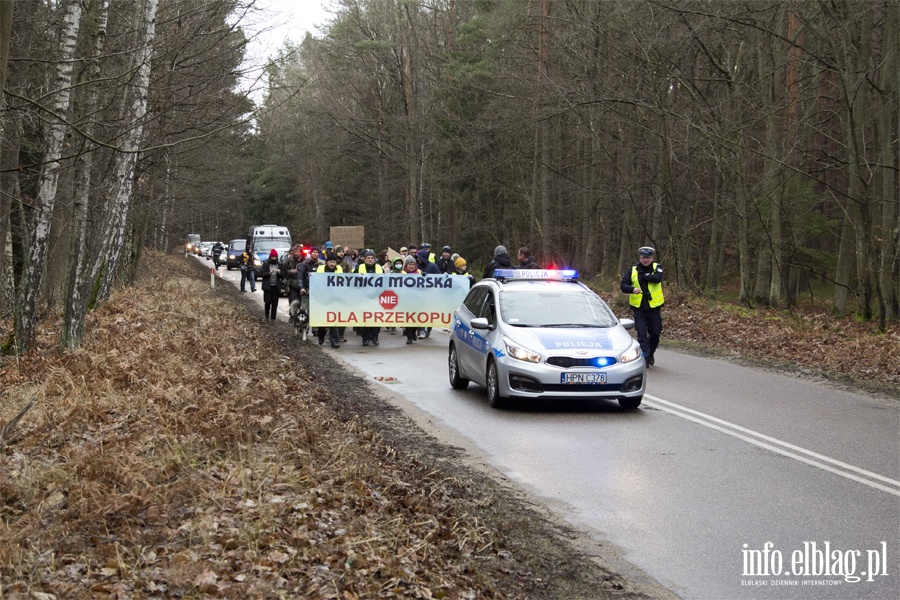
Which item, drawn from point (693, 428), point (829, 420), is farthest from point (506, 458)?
point (829, 420)

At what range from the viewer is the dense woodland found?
1576 cm

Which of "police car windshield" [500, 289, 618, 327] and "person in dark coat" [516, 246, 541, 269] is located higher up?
"person in dark coat" [516, 246, 541, 269]

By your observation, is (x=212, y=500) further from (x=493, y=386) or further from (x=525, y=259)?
(x=525, y=259)

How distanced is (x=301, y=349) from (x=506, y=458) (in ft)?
36.2

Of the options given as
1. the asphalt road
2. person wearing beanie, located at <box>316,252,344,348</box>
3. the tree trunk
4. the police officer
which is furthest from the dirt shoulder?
the tree trunk

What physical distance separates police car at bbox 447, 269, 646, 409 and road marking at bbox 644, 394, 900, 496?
0.67m

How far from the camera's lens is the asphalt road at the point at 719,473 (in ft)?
21.3

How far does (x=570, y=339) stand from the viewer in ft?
41.1

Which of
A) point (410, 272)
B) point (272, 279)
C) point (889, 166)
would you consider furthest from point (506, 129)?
point (889, 166)

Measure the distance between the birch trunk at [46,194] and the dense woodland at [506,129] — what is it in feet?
0.12

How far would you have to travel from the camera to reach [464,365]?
1432cm

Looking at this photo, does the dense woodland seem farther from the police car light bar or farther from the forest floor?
the police car light bar

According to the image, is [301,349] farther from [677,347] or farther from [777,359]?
[777,359]

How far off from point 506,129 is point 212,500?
2882 centimetres
